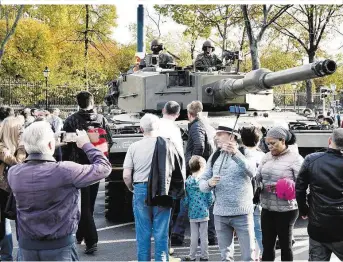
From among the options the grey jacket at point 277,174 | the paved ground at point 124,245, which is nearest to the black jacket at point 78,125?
the paved ground at point 124,245

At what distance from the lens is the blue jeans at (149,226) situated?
6.12 metres

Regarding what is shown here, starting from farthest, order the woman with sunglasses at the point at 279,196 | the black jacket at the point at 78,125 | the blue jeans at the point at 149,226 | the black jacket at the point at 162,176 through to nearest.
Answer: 1. the black jacket at the point at 78,125
2. the blue jeans at the point at 149,226
3. the black jacket at the point at 162,176
4. the woman with sunglasses at the point at 279,196

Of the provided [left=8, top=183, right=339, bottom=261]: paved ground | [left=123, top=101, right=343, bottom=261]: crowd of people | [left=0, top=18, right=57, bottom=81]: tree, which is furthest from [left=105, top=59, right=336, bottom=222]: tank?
[left=0, top=18, right=57, bottom=81]: tree

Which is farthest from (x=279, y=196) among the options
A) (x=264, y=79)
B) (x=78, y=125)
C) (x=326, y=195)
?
(x=264, y=79)

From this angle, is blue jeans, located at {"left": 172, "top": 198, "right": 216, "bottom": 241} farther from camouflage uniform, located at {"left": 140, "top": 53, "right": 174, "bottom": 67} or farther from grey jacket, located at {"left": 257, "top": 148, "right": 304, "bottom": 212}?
camouflage uniform, located at {"left": 140, "top": 53, "right": 174, "bottom": 67}

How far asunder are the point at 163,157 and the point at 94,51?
3821 centimetres

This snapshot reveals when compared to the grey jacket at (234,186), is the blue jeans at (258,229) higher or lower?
lower

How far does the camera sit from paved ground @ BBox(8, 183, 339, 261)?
7340 mm

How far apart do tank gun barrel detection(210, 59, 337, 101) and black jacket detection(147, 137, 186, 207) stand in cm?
223

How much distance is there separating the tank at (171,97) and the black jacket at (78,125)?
1.51 metres

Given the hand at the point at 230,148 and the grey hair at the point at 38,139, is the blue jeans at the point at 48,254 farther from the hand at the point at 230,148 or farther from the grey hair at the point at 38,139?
the hand at the point at 230,148

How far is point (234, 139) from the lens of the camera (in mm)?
5766

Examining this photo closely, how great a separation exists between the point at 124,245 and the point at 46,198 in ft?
A: 13.3

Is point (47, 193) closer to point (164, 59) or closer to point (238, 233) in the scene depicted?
point (238, 233)
